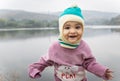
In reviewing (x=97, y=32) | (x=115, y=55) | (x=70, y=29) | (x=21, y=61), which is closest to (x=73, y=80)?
(x=70, y=29)

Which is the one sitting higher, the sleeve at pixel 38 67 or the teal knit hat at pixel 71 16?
the teal knit hat at pixel 71 16

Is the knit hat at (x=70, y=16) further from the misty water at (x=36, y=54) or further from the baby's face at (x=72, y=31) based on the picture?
the misty water at (x=36, y=54)

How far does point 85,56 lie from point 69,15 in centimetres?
20

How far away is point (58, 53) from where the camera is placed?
1.34m

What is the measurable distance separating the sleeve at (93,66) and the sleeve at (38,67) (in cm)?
16

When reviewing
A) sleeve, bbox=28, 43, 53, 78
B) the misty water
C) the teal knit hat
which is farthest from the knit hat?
the misty water

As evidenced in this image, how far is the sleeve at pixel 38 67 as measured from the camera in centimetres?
130

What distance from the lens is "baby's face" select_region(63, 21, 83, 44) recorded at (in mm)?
1325

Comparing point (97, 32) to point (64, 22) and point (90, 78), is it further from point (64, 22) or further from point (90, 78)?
point (64, 22)

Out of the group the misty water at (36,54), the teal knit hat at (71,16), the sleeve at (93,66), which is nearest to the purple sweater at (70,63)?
the sleeve at (93,66)

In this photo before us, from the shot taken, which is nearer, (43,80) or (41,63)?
(41,63)

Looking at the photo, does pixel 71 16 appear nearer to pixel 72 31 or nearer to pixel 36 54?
pixel 72 31

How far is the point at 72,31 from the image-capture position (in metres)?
1.33

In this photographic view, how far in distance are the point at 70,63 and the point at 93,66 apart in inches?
4.0
